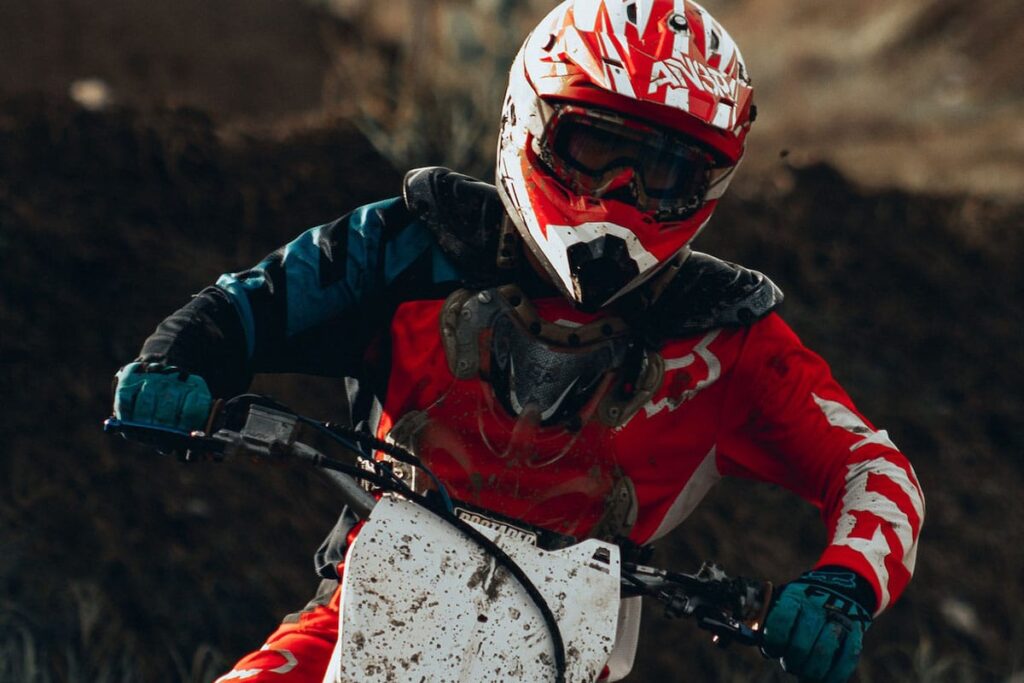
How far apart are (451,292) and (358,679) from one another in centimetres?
113

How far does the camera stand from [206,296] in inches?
122

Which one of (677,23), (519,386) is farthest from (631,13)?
(519,386)

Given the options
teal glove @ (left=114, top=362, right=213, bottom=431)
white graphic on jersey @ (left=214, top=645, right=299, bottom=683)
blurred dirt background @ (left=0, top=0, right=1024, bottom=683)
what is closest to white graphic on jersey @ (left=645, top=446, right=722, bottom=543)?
white graphic on jersey @ (left=214, top=645, right=299, bottom=683)

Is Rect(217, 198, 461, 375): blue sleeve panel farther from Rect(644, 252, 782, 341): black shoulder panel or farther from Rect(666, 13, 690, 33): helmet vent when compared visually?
Rect(666, 13, 690, 33): helmet vent

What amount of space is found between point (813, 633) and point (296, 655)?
962 millimetres

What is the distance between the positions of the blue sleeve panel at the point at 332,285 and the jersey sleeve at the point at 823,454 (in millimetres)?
701

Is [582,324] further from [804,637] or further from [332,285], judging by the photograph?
[804,637]

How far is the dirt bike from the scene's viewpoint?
2.43 metres

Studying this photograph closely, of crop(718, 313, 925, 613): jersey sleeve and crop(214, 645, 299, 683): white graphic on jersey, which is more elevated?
crop(718, 313, 925, 613): jersey sleeve

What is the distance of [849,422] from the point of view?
3.28m

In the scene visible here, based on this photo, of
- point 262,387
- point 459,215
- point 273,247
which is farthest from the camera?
point 273,247

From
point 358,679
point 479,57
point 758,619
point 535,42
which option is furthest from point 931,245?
point 358,679

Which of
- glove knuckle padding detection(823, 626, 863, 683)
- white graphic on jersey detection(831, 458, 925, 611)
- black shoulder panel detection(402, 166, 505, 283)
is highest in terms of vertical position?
black shoulder panel detection(402, 166, 505, 283)

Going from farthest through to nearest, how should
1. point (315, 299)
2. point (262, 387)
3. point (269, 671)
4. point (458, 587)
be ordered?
point (262, 387), point (315, 299), point (269, 671), point (458, 587)
